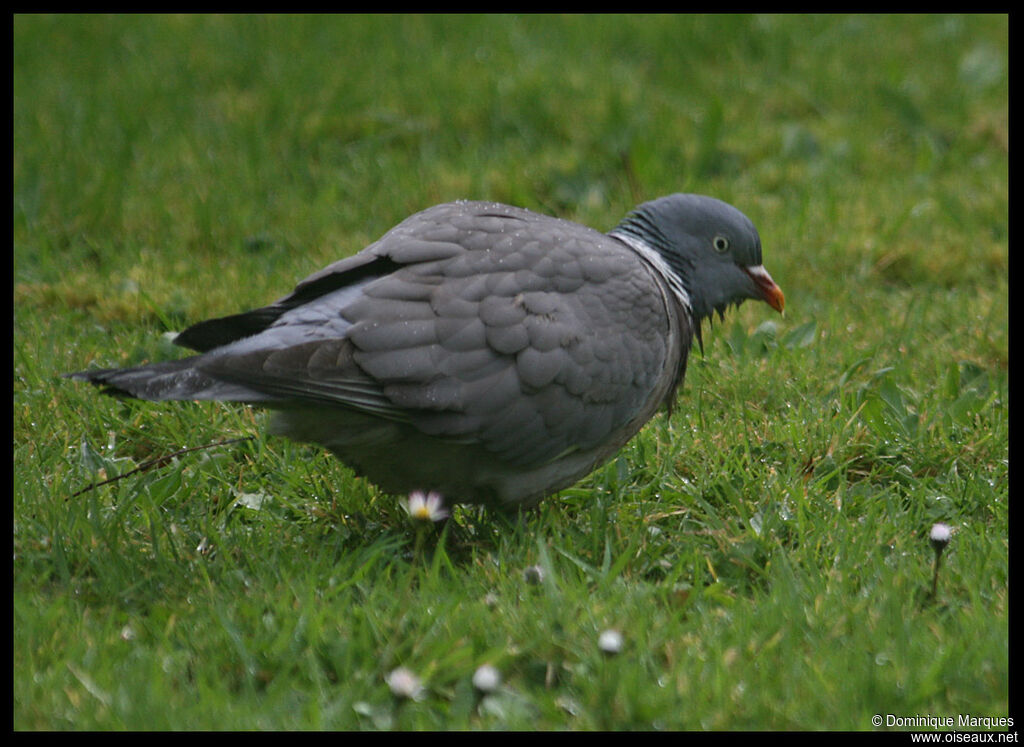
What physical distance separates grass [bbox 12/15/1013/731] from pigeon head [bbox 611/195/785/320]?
50cm

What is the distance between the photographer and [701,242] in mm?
4023

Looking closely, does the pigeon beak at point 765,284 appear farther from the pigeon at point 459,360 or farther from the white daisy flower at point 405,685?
the white daisy flower at point 405,685

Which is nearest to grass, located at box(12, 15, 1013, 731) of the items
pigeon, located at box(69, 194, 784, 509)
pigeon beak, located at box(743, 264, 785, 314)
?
pigeon, located at box(69, 194, 784, 509)

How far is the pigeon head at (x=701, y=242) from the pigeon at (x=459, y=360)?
0.82 feet

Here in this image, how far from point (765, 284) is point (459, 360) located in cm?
126

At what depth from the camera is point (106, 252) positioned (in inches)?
220

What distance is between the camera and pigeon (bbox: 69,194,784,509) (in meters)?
3.27

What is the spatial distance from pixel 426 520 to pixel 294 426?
444 mm

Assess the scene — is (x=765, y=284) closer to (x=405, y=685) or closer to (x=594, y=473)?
(x=594, y=473)

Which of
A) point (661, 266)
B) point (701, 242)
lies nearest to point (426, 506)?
point (661, 266)

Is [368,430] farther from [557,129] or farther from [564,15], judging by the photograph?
[564,15]

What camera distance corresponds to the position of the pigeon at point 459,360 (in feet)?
10.7

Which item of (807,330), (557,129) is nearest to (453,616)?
(807,330)

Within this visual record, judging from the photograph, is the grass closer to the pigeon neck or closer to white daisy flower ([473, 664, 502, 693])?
white daisy flower ([473, 664, 502, 693])
